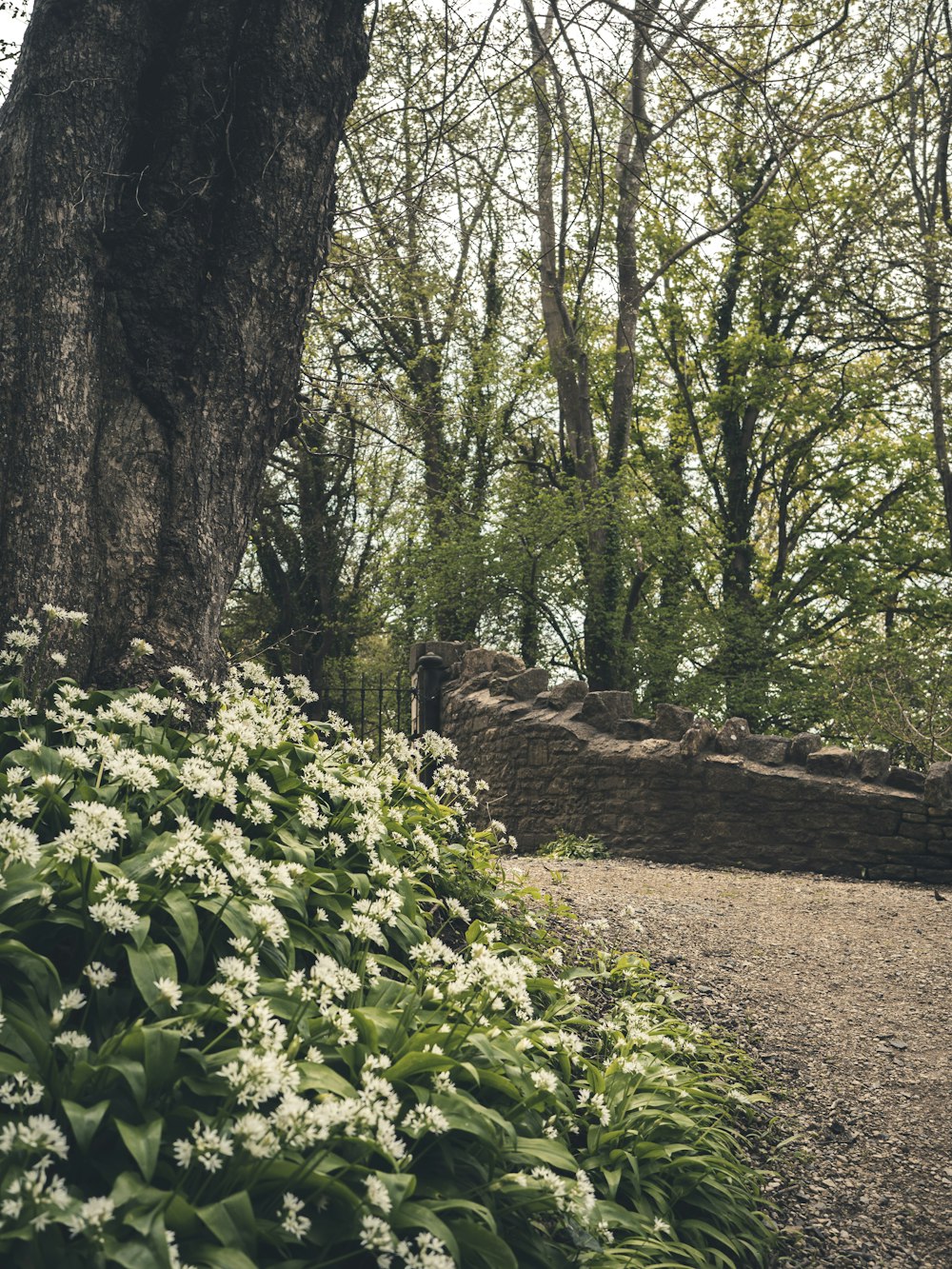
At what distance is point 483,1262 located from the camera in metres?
1.96

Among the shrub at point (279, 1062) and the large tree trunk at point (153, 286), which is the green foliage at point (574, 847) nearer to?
the shrub at point (279, 1062)

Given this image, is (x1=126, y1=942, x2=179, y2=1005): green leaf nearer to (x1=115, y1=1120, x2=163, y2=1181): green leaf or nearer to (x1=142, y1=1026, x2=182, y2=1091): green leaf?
(x1=142, y1=1026, x2=182, y2=1091): green leaf

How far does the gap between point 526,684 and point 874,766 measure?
3176mm

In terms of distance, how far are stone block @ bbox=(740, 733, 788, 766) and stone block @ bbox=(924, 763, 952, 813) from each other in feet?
3.73

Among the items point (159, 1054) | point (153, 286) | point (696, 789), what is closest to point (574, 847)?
point (696, 789)

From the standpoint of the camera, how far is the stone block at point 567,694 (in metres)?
9.27

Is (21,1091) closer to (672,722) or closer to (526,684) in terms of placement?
(672,722)

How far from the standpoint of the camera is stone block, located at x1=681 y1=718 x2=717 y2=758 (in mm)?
8070

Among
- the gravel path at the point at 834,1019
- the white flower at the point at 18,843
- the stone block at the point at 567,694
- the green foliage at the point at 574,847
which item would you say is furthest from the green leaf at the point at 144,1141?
the stone block at the point at 567,694

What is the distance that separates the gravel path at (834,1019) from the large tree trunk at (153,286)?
256 cm

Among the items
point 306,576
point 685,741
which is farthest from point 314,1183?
point 306,576

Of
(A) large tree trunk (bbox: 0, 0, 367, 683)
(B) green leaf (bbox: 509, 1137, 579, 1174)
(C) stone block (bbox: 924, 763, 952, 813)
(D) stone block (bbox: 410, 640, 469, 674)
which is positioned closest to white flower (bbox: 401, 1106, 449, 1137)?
(B) green leaf (bbox: 509, 1137, 579, 1174)

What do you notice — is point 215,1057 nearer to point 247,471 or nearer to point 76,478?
point 76,478

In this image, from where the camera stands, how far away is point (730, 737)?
27.7 ft
